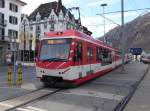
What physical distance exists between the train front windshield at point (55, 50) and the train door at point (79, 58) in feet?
2.00

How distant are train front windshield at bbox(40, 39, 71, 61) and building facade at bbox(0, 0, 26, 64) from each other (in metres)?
45.0

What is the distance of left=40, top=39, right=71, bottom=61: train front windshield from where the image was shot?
19906 mm

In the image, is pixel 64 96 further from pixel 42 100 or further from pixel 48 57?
pixel 48 57

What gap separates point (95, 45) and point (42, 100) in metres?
11.7

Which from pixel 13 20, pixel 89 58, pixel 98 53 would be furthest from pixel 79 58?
pixel 13 20

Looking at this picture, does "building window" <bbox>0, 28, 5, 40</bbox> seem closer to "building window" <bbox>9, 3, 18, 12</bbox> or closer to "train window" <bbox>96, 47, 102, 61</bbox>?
"building window" <bbox>9, 3, 18, 12</bbox>

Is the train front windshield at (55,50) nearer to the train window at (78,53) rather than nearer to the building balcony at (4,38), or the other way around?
the train window at (78,53)

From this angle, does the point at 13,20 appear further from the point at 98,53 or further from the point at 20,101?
the point at 20,101

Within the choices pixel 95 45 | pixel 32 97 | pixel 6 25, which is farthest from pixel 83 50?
pixel 6 25

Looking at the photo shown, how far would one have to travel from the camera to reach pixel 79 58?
2091 centimetres

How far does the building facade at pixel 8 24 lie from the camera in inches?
2633

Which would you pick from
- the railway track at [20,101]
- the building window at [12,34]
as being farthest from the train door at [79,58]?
the building window at [12,34]

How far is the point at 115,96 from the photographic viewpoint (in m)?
17.3

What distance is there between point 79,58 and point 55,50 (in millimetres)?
1498
